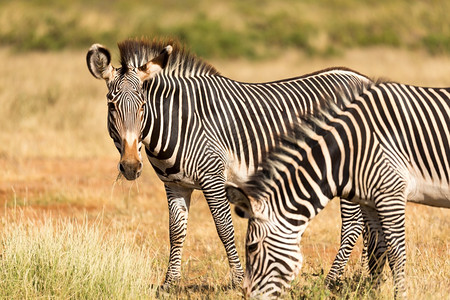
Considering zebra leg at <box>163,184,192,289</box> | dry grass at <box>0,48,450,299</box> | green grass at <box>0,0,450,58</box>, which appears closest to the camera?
dry grass at <box>0,48,450,299</box>

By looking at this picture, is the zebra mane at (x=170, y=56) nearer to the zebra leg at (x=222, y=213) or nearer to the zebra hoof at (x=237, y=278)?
the zebra leg at (x=222, y=213)

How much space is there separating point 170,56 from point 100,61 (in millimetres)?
724

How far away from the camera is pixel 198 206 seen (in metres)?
10.5

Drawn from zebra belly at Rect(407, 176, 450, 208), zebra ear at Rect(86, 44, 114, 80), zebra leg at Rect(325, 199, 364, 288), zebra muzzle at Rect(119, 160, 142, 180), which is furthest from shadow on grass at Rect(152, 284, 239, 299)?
zebra ear at Rect(86, 44, 114, 80)

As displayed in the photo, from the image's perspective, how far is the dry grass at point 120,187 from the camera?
6.37 metres

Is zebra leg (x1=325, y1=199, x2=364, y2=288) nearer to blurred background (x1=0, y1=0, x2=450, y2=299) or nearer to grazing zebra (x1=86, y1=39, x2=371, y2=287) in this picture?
blurred background (x1=0, y1=0, x2=450, y2=299)

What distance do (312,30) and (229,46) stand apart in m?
3.53

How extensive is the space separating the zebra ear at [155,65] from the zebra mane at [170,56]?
135 millimetres

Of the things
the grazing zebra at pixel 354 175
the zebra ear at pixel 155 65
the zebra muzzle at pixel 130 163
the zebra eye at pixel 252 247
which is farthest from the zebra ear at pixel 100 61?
the zebra eye at pixel 252 247

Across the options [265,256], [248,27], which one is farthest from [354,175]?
[248,27]

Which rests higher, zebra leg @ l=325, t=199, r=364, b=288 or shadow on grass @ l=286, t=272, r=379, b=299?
zebra leg @ l=325, t=199, r=364, b=288

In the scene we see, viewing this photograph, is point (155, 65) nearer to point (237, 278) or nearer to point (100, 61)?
point (100, 61)

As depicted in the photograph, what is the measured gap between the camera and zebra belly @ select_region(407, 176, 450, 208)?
544 cm

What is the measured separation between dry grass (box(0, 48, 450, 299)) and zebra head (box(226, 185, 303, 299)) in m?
0.34
